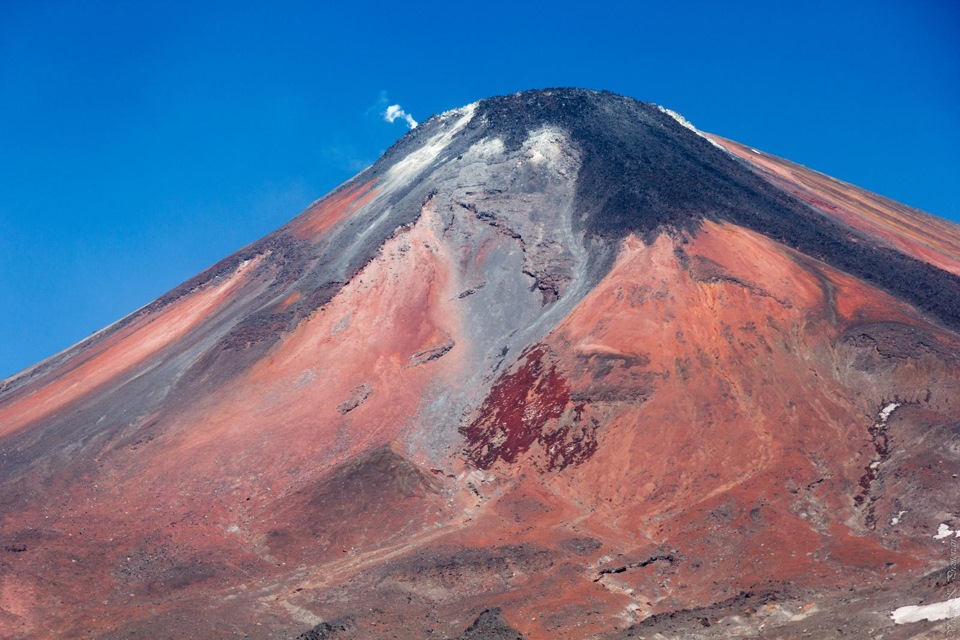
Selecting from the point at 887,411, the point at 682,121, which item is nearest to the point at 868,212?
the point at 682,121

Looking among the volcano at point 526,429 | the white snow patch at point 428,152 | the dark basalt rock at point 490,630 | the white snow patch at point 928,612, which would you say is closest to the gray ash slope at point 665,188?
the volcano at point 526,429

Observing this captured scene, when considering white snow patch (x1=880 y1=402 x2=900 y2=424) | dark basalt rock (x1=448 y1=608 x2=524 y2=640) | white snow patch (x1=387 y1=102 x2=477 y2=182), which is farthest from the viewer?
white snow patch (x1=387 y1=102 x2=477 y2=182)

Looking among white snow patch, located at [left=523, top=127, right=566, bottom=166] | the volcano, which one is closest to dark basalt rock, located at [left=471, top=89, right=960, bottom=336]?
the volcano

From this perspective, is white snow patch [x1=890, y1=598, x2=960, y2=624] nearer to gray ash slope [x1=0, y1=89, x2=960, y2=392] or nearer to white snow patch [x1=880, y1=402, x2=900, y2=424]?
white snow patch [x1=880, y1=402, x2=900, y2=424]

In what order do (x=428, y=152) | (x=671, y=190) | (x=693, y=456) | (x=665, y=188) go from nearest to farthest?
(x=693, y=456) → (x=671, y=190) → (x=665, y=188) → (x=428, y=152)

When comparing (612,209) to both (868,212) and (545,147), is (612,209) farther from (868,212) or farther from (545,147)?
(868,212)

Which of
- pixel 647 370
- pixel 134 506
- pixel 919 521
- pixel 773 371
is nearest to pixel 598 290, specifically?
pixel 647 370
